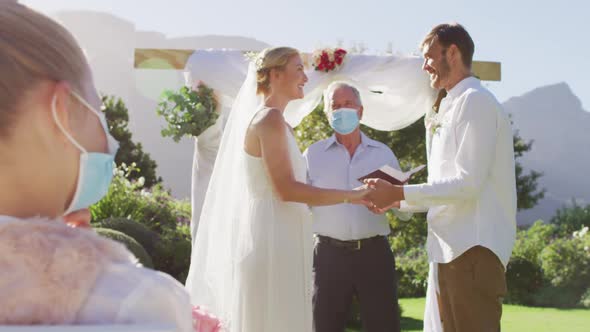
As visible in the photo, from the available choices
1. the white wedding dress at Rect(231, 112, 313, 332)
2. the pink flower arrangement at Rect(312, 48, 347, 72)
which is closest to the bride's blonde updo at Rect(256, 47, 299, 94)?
the white wedding dress at Rect(231, 112, 313, 332)

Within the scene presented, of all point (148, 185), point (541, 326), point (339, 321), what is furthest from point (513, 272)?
point (148, 185)

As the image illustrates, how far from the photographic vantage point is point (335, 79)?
27.6 feet

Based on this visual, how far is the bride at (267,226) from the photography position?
3822mm

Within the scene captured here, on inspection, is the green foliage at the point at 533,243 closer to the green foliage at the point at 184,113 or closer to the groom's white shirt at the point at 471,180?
the green foliage at the point at 184,113

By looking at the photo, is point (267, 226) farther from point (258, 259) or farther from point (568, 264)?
point (568, 264)

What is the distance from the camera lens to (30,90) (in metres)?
0.98

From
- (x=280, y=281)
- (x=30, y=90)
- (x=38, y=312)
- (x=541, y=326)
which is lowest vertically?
(x=541, y=326)

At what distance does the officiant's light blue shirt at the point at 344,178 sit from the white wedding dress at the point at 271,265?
788mm

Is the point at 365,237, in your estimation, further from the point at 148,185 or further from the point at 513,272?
the point at 148,185

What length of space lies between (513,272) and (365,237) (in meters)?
9.32

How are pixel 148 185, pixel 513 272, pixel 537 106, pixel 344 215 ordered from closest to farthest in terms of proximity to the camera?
pixel 344 215
pixel 513 272
pixel 148 185
pixel 537 106

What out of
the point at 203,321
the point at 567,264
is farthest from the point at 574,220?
the point at 203,321

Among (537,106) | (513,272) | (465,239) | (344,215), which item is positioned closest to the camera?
(465,239)

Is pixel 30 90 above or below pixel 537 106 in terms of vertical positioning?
below
